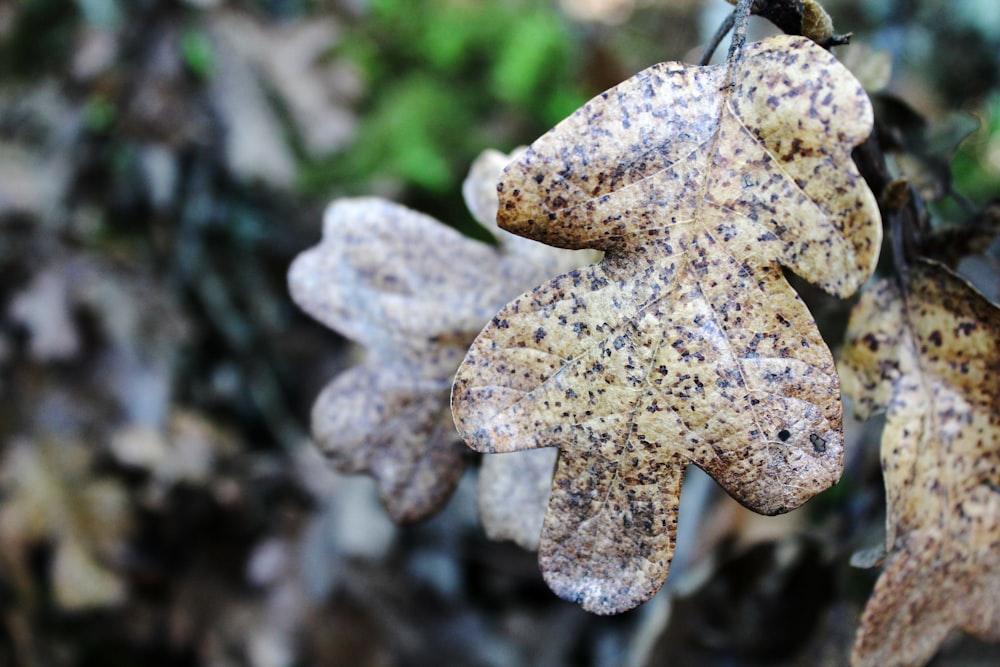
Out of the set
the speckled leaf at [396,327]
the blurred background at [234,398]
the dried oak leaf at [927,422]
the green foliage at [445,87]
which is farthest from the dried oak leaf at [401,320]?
the green foliage at [445,87]

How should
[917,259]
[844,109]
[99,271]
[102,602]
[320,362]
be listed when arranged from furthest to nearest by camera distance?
[320,362], [99,271], [102,602], [917,259], [844,109]

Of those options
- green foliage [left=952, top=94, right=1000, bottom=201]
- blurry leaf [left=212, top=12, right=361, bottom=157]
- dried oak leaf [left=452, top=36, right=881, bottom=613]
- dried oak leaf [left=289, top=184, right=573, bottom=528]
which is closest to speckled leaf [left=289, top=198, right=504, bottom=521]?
dried oak leaf [left=289, top=184, right=573, bottom=528]

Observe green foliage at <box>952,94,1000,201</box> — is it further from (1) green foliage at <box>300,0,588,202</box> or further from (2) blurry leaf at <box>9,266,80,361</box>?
(2) blurry leaf at <box>9,266,80,361</box>

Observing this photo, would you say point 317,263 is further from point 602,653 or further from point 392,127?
point 392,127

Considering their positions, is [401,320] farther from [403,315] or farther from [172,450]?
[172,450]

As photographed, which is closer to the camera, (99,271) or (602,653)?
(602,653)

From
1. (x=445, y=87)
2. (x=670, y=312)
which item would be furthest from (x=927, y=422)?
(x=445, y=87)

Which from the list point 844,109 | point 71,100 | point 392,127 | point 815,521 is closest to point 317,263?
point 844,109
